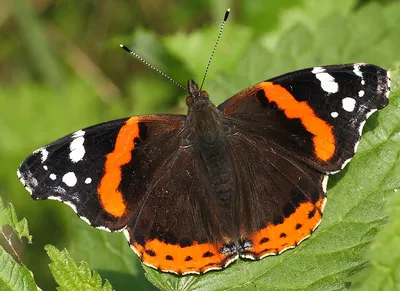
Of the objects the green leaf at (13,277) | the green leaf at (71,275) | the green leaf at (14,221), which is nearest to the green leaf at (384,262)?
the green leaf at (71,275)

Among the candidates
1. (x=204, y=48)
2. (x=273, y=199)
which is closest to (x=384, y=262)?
(x=273, y=199)

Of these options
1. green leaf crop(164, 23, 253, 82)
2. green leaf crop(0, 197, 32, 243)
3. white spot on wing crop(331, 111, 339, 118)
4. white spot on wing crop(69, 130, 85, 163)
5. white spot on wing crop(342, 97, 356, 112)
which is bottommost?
green leaf crop(0, 197, 32, 243)

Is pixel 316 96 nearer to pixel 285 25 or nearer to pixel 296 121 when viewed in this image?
pixel 296 121

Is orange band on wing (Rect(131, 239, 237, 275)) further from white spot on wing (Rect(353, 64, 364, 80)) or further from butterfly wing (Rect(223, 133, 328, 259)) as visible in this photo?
white spot on wing (Rect(353, 64, 364, 80))

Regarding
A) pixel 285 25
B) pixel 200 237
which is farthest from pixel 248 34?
pixel 200 237

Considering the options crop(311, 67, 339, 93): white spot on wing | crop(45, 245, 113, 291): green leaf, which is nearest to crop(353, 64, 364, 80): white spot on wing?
crop(311, 67, 339, 93): white spot on wing

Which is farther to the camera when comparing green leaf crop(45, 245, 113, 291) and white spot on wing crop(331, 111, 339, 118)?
white spot on wing crop(331, 111, 339, 118)
